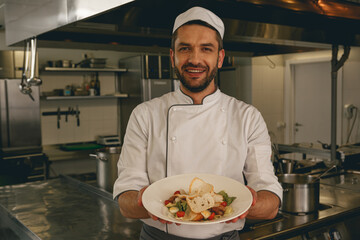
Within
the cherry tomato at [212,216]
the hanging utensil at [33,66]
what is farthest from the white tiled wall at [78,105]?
the cherry tomato at [212,216]

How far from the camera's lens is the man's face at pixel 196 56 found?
4.54ft

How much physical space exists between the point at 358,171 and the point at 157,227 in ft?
7.81

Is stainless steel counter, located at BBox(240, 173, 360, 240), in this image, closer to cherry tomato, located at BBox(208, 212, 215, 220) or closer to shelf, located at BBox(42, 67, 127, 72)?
cherry tomato, located at BBox(208, 212, 215, 220)

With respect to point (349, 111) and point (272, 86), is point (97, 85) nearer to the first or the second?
point (272, 86)

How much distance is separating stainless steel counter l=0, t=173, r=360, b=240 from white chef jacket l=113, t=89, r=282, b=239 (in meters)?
0.44

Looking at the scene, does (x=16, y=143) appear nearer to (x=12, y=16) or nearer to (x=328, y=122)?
(x=12, y=16)

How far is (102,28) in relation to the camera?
212 centimetres

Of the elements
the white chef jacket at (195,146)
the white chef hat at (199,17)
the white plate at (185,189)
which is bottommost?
the white plate at (185,189)

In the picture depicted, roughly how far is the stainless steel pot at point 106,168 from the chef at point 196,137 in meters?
0.89

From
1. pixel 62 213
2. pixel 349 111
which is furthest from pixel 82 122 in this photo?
pixel 349 111

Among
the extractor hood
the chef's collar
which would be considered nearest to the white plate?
the chef's collar

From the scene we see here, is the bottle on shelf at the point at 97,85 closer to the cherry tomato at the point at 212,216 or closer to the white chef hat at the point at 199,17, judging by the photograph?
the white chef hat at the point at 199,17

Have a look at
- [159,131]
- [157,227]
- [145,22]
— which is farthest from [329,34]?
[157,227]

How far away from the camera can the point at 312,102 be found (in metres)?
6.08
